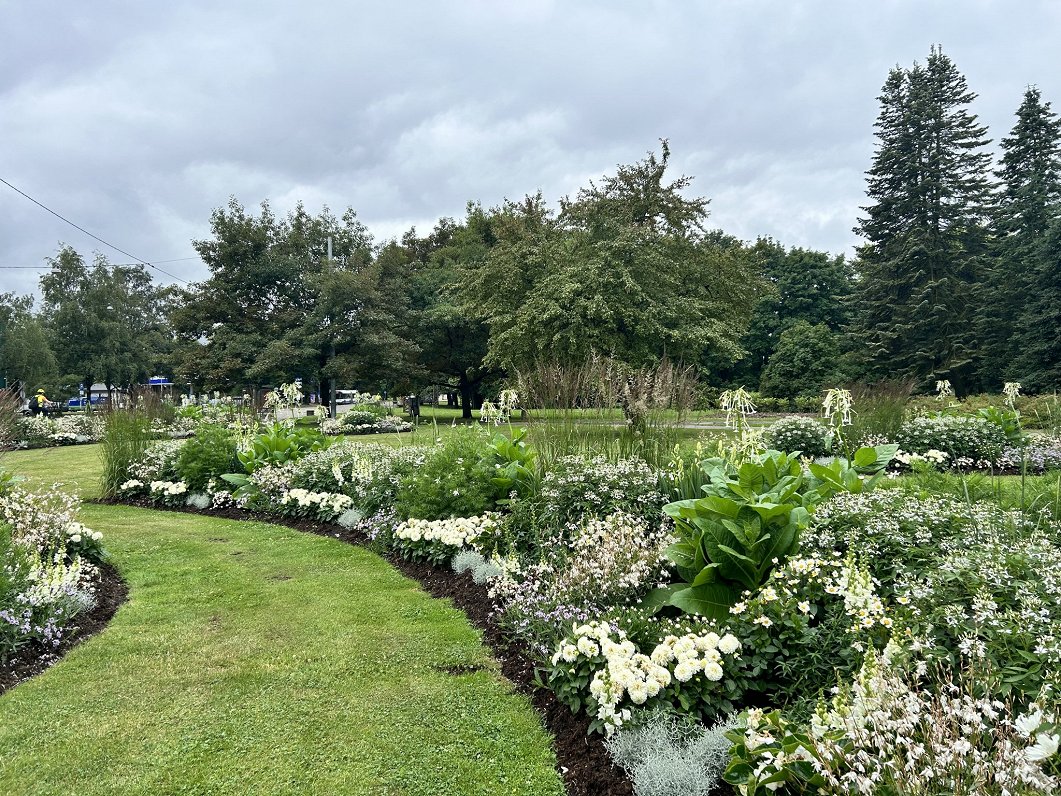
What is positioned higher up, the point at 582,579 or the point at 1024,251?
the point at 1024,251

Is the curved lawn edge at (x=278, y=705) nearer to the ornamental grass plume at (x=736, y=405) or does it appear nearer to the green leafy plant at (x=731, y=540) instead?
the green leafy plant at (x=731, y=540)

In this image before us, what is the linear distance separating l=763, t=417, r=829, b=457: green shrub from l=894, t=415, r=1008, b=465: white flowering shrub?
1041 millimetres

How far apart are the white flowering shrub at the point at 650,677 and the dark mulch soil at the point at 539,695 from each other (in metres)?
0.10

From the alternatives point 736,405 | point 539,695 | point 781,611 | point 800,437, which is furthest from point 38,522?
point 800,437

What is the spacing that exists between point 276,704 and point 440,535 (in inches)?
77.9

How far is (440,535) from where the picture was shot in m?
4.73

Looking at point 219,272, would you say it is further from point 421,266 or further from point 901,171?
point 901,171

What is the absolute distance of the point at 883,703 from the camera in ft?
5.59

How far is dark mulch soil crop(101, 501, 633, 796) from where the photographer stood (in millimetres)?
2221

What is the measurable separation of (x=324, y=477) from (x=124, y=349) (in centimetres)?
3609

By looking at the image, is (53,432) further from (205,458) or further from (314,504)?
(314,504)

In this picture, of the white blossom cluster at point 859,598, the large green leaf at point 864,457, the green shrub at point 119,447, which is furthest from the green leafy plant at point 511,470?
the green shrub at point 119,447

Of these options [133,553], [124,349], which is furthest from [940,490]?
[124,349]

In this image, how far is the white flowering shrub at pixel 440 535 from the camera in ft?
15.3
